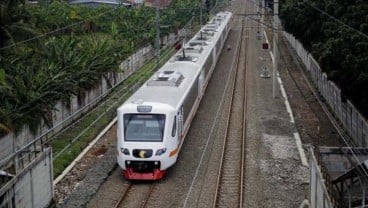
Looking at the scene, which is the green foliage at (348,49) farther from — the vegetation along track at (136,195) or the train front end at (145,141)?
the vegetation along track at (136,195)

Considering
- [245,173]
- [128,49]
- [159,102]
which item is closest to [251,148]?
[245,173]

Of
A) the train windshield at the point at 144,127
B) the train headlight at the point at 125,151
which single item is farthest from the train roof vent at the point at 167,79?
the train headlight at the point at 125,151

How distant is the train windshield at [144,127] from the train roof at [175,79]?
1.95 feet

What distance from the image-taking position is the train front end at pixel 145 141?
17.4 metres

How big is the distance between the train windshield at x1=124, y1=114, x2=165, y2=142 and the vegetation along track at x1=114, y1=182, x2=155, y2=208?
1289 millimetres

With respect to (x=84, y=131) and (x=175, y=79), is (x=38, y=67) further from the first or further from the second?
(x=175, y=79)

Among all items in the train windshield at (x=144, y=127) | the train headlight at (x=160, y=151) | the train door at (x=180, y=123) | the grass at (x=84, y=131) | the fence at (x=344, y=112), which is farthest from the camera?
the fence at (x=344, y=112)

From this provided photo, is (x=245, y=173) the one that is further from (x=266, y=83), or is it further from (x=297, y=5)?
(x=297, y=5)

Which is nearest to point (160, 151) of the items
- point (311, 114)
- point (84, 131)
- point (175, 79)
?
point (175, 79)

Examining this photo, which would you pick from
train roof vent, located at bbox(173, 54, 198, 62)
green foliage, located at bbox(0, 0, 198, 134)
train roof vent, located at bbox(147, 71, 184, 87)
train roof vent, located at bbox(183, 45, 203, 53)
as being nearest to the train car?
train roof vent, located at bbox(147, 71, 184, 87)

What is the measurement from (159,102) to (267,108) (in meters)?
10.9

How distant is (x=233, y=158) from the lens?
20.3m

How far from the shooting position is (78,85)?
26.5 metres

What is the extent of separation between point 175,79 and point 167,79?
0.30 metres
